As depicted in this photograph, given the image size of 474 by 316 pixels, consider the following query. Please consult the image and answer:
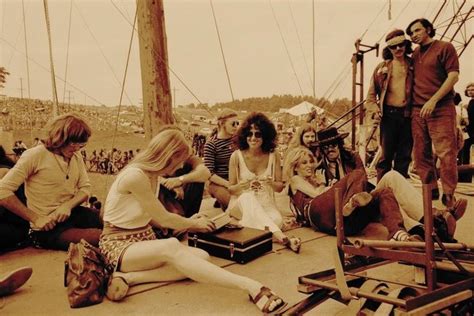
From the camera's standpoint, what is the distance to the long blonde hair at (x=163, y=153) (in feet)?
8.38

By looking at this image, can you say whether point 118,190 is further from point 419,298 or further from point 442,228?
point 442,228

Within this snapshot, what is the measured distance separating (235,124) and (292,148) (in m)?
0.83

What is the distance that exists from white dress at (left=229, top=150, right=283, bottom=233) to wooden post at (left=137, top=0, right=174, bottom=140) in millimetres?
1107

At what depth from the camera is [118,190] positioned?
2.56 meters

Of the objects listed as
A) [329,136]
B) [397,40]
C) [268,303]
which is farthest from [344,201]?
[397,40]

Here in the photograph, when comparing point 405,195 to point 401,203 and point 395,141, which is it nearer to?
point 401,203

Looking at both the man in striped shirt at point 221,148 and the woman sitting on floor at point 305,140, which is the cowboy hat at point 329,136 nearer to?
the woman sitting on floor at point 305,140

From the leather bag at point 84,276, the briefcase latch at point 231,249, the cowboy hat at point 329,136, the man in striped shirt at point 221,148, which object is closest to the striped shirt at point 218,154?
the man in striped shirt at point 221,148

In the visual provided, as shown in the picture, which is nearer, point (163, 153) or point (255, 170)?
point (163, 153)

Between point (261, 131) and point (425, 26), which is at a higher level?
point (425, 26)

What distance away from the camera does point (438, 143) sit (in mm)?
4234

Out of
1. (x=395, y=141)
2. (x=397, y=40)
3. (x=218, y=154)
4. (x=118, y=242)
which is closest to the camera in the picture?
(x=118, y=242)

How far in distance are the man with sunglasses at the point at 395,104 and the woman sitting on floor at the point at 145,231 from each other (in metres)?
2.77

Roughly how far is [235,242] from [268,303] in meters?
0.90
